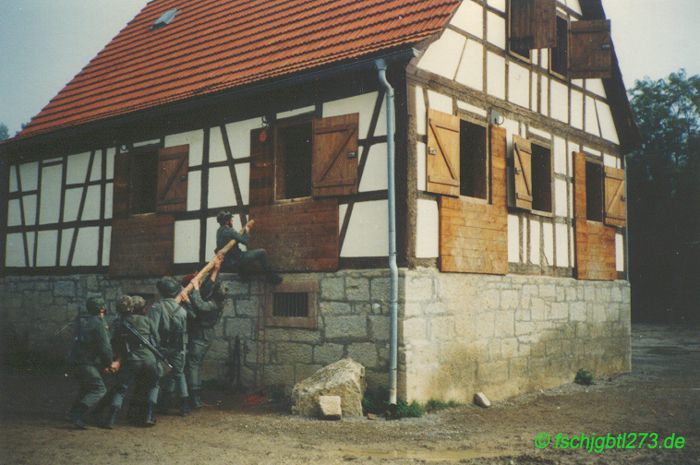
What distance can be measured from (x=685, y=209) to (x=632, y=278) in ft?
10.3

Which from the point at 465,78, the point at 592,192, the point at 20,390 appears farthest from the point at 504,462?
the point at 592,192

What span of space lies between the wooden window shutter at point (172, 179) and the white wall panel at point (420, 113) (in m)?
4.22

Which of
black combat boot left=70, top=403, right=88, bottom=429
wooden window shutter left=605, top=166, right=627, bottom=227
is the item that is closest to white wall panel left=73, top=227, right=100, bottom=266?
black combat boot left=70, top=403, right=88, bottom=429

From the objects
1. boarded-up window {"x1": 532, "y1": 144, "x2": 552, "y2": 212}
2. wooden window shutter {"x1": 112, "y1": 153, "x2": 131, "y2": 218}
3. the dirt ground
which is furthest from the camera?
wooden window shutter {"x1": 112, "y1": 153, "x2": 131, "y2": 218}

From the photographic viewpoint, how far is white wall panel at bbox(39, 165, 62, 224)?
45.6ft

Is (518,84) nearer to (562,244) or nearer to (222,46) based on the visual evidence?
A: (562,244)

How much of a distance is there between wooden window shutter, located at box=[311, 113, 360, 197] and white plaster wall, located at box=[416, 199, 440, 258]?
0.94 m

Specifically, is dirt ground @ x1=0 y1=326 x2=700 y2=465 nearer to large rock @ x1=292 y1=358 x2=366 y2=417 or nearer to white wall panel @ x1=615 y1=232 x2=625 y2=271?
large rock @ x1=292 y1=358 x2=366 y2=417

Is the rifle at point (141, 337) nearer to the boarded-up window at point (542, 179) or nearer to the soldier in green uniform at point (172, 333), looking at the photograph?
the soldier in green uniform at point (172, 333)

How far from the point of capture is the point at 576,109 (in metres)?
12.7

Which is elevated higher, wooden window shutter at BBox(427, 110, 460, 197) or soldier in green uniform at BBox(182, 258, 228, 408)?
wooden window shutter at BBox(427, 110, 460, 197)

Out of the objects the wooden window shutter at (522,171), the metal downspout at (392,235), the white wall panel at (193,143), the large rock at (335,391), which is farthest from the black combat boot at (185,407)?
the wooden window shutter at (522,171)

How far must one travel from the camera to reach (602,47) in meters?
12.3

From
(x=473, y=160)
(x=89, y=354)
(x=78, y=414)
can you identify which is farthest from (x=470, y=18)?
(x=78, y=414)
